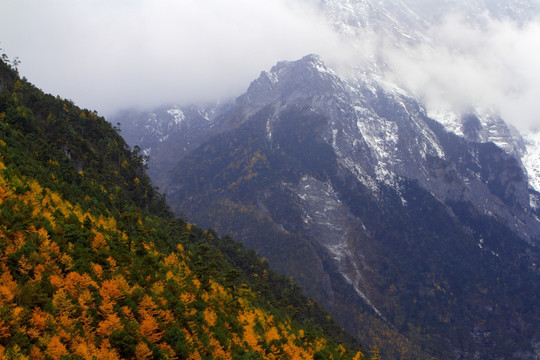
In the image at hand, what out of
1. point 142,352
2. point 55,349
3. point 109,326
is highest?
point 109,326

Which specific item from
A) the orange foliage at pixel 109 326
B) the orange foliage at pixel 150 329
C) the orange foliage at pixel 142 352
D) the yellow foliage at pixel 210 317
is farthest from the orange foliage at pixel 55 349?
the yellow foliage at pixel 210 317

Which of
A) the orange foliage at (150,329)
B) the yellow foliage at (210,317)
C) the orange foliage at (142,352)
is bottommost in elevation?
the orange foliage at (142,352)

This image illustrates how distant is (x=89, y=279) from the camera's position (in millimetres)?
59219

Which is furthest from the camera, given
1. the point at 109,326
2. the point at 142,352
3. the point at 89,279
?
the point at 89,279

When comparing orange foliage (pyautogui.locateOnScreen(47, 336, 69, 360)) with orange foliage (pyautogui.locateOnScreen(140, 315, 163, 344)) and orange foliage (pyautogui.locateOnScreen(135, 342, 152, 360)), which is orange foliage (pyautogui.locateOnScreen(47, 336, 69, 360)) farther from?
orange foliage (pyautogui.locateOnScreen(140, 315, 163, 344))

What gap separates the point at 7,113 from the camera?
389 ft

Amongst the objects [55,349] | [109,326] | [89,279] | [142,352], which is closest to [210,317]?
[89,279]

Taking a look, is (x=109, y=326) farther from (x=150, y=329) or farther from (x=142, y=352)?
(x=150, y=329)

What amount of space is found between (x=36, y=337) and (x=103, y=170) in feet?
330

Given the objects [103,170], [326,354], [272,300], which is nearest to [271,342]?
[326,354]

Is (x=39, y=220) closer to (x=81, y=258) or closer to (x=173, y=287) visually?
(x=81, y=258)

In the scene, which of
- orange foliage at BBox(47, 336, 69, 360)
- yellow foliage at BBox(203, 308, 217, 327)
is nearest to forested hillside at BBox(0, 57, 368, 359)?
orange foliage at BBox(47, 336, 69, 360)

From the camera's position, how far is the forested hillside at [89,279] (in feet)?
165

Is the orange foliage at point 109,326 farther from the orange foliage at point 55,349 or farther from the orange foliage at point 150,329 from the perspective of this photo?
the orange foliage at point 55,349
